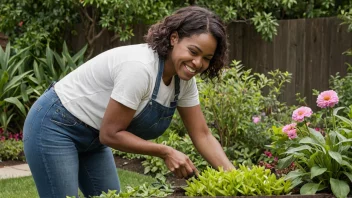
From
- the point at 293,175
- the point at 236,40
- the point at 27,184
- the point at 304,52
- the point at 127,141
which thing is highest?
the point at 127,141

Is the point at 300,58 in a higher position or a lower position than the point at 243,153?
higher

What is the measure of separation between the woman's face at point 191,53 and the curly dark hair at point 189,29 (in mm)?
30

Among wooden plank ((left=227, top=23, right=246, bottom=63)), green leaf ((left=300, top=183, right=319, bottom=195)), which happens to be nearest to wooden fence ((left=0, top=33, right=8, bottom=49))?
wooden plank ((left=227, top=23, right=246, bottom=63))

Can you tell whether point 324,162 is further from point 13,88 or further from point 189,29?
point 13,88

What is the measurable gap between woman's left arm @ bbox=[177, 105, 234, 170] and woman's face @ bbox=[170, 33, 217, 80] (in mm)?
430

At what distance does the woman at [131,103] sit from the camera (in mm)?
3357

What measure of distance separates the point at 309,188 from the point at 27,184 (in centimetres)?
433

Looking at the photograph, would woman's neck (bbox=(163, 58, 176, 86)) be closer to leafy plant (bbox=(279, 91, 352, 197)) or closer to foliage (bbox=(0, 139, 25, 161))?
leafy plant (bbox=(279, 91, 352, 197))

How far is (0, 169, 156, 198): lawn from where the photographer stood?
6623 mm

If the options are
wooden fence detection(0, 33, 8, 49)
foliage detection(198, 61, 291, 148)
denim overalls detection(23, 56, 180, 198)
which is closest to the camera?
denim overalls detection(23, 56, 180, 198)

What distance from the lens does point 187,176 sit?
3424 millimetres

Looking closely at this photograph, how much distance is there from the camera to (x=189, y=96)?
3.76 metres

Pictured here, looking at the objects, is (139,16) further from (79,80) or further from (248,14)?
(79,80)

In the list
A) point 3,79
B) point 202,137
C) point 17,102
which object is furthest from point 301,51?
point 202,137
